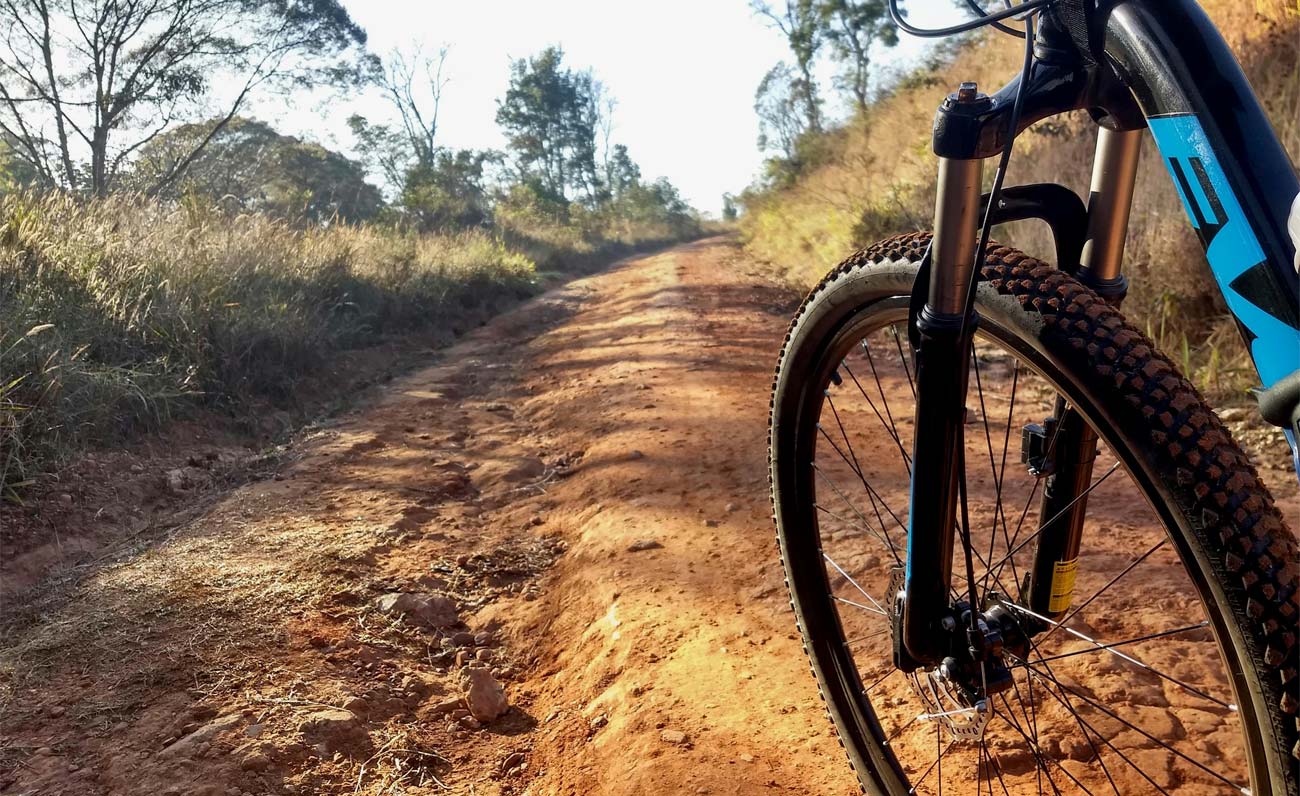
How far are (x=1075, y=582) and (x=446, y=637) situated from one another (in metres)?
1.85

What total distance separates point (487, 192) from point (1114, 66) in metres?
31.6

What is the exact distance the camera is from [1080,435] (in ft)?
4.15

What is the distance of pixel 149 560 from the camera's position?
304 centimetres

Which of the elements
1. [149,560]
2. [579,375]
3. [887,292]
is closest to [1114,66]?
[887,292]

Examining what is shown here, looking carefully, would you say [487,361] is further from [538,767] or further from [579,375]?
[538,767]

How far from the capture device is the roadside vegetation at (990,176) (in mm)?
4500

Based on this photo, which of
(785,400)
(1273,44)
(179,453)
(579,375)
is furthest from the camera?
(579,375)

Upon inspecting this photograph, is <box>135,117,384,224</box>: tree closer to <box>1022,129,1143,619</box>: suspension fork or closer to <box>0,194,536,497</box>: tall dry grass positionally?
<box>0,194,536,497</box>: tall dry grass

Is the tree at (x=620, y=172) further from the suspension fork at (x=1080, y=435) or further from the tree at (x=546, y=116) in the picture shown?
the suspension fork at (x=1080, y=435)

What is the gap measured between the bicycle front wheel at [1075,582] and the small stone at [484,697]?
0.96 meters

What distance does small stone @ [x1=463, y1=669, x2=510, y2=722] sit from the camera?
218 cm

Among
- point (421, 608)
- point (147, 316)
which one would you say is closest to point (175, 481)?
point (147, 316)

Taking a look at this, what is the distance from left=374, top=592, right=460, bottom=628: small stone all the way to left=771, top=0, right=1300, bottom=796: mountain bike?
4.56ft

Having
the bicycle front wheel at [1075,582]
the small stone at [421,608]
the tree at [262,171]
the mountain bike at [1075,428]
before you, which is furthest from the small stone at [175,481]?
the tree at [262,171]
